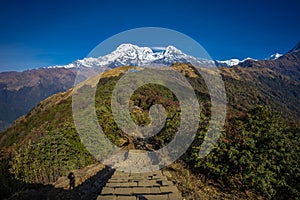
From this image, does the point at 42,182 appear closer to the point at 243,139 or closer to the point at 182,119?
the point at 182,119

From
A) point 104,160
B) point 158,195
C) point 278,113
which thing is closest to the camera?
point 158,195

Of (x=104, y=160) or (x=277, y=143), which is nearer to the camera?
(x=277, y=143)

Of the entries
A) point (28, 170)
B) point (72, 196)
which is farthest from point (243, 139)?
point (28, 170)

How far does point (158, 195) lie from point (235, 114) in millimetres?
6240

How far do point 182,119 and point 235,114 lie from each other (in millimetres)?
2198

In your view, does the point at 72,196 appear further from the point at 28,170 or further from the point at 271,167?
the point at 271,167

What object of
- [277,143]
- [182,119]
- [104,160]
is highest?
[182,119]

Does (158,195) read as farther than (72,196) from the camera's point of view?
No

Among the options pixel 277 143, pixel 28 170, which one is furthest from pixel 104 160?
pixel 277 143

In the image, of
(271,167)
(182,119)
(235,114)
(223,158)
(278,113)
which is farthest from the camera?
(182,119)

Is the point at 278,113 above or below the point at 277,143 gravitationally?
above

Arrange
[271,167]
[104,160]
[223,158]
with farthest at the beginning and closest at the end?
[104,160] → [223,158] → [271,167]

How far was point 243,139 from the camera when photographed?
8.49 metres

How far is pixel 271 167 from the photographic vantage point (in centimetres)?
802
